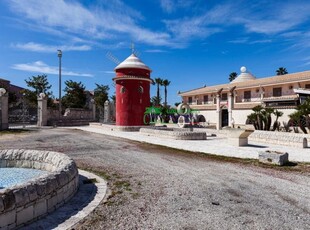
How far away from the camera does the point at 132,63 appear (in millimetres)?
30219

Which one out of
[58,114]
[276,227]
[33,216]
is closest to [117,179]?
[33,216]

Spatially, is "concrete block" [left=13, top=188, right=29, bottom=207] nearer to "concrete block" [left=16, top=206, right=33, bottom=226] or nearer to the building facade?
"concrete block" [left=16, top=206, right=33, bottom=226]

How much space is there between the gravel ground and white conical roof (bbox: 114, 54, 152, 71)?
69.5 feet

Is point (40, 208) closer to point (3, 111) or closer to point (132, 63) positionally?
point (3, 111)

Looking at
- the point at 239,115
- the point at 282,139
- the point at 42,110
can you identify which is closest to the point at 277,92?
the point at 239,115

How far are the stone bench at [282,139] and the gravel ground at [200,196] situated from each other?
6.10 m

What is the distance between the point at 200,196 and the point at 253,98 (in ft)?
104

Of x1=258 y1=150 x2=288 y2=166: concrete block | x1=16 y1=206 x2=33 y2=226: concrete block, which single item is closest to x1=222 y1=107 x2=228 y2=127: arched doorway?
x1=258 y1=150 x2=288 y2=166: concrete block

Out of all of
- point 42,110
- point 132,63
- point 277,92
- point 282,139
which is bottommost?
point 282,139

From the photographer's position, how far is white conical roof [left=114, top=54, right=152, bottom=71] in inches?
1177

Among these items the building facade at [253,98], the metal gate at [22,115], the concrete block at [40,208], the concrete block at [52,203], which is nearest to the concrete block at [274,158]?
the concrete block at [52,203]

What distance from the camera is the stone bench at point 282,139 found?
48.5 ft

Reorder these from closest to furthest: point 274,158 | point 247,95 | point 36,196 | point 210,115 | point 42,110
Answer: point 36,196, point 274,158, point 42,110, point 247,95, point 210,115

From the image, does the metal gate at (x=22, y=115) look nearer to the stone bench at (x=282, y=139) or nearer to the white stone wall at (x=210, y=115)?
the white stone wall at (x=210, y=115)
